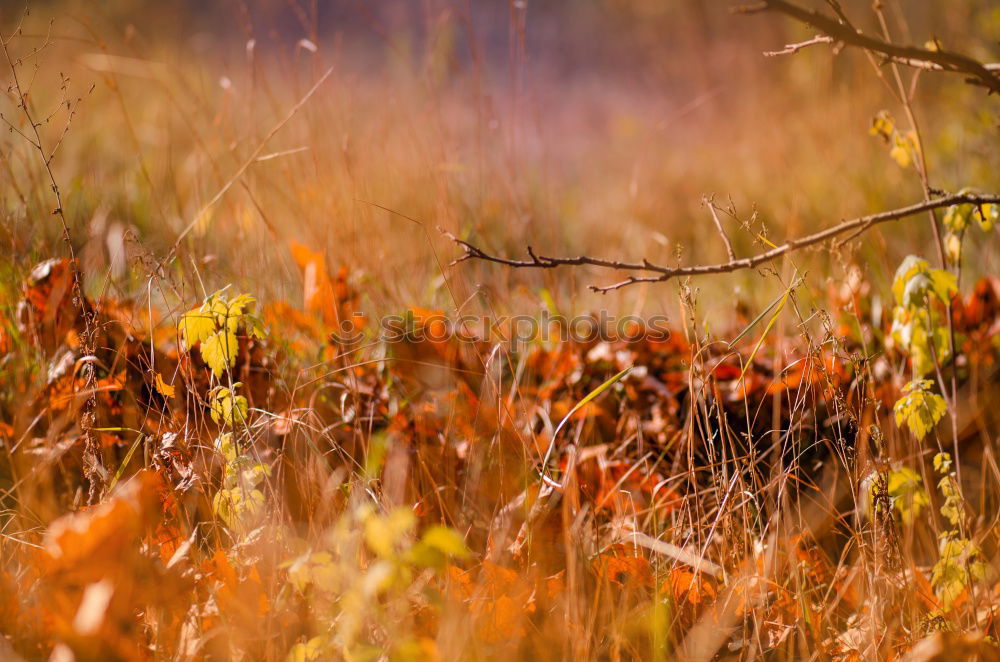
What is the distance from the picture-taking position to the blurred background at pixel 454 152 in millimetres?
1784

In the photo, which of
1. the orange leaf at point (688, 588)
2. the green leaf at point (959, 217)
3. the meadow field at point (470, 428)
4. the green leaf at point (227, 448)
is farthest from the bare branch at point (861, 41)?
the green leaf at point (227, 448)

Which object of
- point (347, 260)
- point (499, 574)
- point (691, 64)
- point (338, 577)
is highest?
point (691, 64)

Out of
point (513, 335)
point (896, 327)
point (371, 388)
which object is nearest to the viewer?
point (896, 327)

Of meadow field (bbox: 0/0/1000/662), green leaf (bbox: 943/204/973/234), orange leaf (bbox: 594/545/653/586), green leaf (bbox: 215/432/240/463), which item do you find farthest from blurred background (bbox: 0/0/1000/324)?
orange leaf (bbox: 594/545/653/586)

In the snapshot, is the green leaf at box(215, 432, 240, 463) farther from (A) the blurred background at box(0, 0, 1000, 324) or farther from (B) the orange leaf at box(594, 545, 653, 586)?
(B) the orange leaf at box(594, 545, 653, 586)

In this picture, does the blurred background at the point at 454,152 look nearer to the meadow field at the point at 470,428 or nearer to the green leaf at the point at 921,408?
the meadow field at the point at 470,428

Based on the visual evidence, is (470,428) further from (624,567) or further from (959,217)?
(959,217)

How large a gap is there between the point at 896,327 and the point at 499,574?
2.64 feet

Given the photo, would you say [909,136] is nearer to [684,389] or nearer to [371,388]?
[684,389]

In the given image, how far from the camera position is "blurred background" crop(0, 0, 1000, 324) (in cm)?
178

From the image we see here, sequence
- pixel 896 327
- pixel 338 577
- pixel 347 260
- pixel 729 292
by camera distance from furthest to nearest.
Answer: pixel 729 292 < pixel 347 260 < pixel 896 327 < pixel 338 577

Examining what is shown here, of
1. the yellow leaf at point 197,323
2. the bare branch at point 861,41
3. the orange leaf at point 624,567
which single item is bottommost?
the orange leaf at point 624,567

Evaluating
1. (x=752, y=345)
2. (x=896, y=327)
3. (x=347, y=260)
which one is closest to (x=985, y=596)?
(x=896, y=327)

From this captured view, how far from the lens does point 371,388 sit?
1486mm
